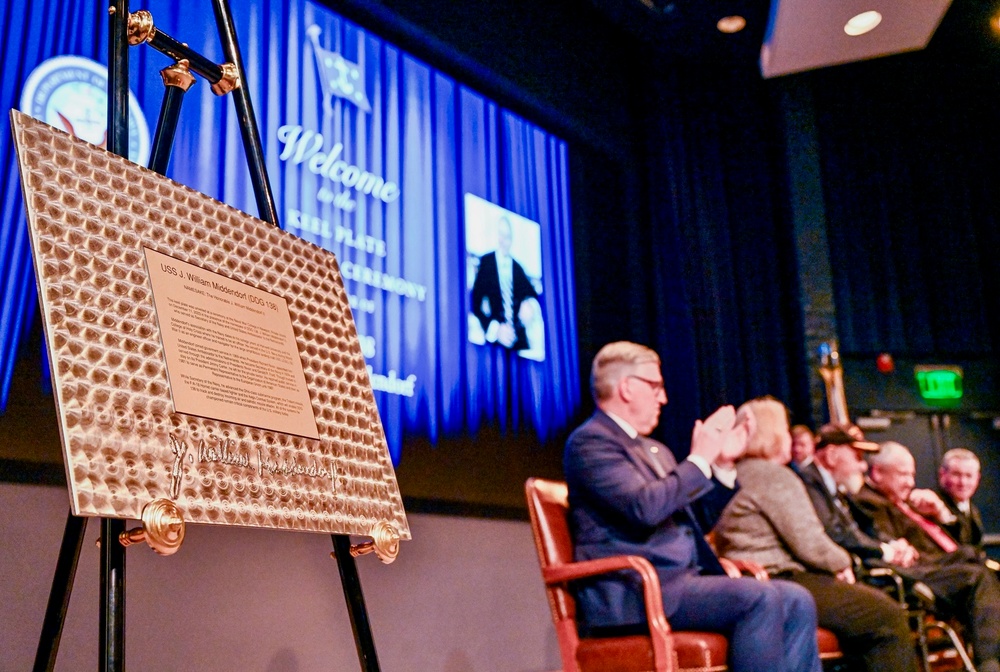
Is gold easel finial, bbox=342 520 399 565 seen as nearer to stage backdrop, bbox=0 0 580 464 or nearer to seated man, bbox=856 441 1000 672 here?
stage backdrop, bbox=0 0 580 464

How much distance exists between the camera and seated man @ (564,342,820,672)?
7.50ft

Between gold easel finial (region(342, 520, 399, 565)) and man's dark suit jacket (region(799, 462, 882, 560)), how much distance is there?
2547 mm

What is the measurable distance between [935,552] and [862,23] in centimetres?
296

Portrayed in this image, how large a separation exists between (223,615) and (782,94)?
18.5 ft

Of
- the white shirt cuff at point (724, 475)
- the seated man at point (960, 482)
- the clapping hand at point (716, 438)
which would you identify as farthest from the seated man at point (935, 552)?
the clapping hand at point (716, 438)

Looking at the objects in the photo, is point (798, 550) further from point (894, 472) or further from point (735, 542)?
point (894, 472)

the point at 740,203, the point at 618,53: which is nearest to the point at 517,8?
the point at 618,53

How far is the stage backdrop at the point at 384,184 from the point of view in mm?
2676

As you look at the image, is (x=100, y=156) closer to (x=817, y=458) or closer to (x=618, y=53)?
(x=817, y=458)

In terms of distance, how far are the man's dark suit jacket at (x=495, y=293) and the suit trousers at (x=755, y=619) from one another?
2051mm

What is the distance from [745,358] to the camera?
591 centimetres

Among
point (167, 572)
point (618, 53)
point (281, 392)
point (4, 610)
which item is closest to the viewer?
point (281, 392)
